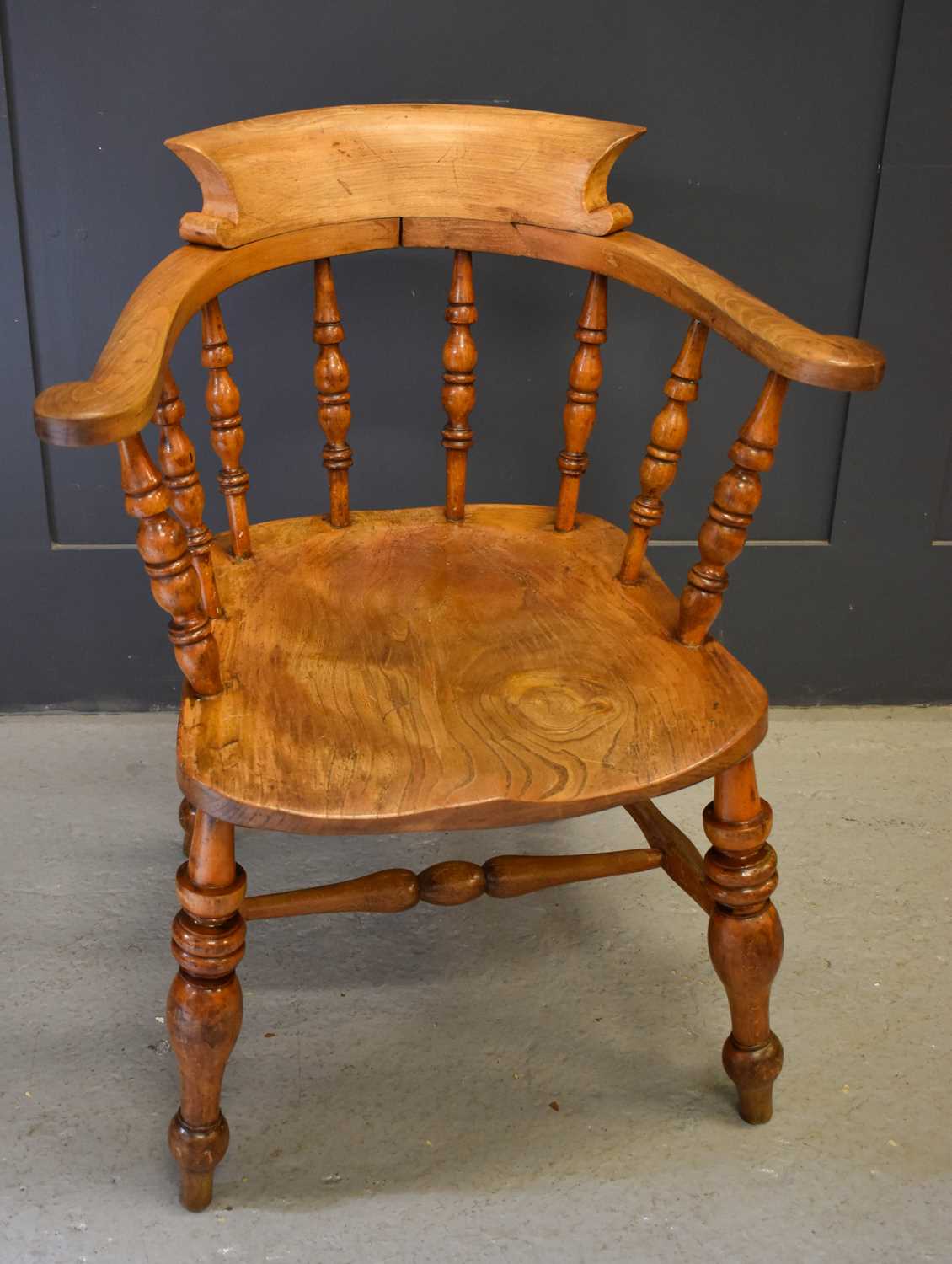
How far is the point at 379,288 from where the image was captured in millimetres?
1825

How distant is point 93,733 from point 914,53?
1.51 metres

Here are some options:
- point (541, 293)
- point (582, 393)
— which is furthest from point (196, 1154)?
point (541, 293)

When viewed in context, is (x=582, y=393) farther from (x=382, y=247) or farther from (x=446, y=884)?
(x=446, y=884)

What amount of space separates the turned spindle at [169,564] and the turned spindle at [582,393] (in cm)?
49

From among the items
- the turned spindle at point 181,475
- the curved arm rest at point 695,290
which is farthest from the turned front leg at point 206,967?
the curved arm rest at point 695,290

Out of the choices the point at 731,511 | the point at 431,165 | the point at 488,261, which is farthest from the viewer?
the point at 488,261

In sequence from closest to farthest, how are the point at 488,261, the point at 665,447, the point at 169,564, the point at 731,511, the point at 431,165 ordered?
the point at 169,564 → the point at 731,511 → the point at 665,447 → the point at 431,165 → the point at 488,261

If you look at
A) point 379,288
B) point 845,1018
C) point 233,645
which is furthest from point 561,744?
point 379,288

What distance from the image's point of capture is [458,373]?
1458 mm

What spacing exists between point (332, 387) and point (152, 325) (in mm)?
370

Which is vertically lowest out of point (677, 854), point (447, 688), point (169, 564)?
point (677, 854)

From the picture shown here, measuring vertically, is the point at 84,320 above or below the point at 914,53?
below

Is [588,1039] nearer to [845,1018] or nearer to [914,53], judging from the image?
[845,1018]

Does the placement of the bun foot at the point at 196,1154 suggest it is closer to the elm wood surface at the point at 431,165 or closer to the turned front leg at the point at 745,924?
the turned front leg at the point at 745,924
